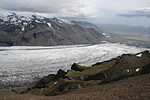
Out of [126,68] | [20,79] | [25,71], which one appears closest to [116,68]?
[126,68]

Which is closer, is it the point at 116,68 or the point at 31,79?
the point at 116,68

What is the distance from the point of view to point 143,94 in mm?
18812

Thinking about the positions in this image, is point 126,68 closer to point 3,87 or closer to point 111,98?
point 111,98

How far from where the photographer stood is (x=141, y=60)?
8075 cm

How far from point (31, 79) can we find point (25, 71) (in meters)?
20.6

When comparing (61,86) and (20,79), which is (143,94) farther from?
(20,79)

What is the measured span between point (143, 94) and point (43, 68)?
128390 millimetres

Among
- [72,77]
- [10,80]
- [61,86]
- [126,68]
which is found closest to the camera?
[61,86]

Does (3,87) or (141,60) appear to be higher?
(141,60)

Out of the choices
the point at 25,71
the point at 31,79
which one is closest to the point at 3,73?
the point at 25,71

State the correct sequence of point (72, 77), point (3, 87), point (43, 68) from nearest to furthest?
point (72, 77), point (3, 87), point (43, 68)

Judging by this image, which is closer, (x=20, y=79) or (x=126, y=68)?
(x=126, y=68)

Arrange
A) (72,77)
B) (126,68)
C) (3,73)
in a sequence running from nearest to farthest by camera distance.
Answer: (126,68)
(72,77)
(3,73)

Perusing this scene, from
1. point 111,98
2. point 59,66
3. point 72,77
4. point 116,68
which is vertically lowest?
point 59,66
